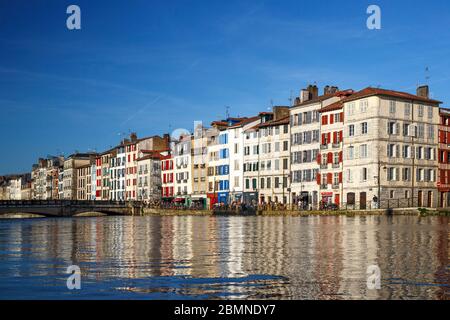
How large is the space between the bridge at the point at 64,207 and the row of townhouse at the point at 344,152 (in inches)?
729

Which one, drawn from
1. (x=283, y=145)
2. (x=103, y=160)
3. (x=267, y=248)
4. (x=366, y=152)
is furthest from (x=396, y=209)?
(x=103, y=160)

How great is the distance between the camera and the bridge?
96137mm

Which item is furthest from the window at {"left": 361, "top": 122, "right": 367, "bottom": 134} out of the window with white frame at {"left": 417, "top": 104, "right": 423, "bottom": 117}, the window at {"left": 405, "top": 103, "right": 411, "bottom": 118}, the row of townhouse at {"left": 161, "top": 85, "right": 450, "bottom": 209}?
the window with white frame at {"left": 417, "top": 104, "right": 423, "bottom": 117}

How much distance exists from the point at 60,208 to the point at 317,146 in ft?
141

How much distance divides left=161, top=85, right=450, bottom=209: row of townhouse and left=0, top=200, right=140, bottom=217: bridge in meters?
18.5

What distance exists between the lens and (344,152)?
276 feet

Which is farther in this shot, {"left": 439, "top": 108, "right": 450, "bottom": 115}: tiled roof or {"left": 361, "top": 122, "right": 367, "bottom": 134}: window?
{"left": 439, "top": 108, "right": 450, "bottom": 115}: tiled roof

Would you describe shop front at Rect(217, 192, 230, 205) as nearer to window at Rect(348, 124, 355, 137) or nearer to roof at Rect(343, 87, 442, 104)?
window at Rect(348, 124, 355, 137)

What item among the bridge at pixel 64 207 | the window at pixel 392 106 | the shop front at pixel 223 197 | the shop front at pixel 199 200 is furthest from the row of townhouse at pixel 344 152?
the bridge at pixel 64 207

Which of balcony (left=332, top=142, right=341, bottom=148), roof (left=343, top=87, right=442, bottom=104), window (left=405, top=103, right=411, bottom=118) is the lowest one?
balcony (left=332, top=142, right=341, bottom=148)

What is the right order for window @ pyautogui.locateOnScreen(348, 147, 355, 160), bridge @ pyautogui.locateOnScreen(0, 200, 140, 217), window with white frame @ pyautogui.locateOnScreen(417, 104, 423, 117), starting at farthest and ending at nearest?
bridge @ pyautogui.locateOnScreen(0, 200, 140, 217)
window with white frame @ pyautogui.locateOnScreen(417, 104, 423, 117)
window @ pyautogui.locateOnScreen(348, 147, 355, 160)

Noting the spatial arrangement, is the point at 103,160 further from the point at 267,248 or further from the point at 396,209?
the point at 267,248

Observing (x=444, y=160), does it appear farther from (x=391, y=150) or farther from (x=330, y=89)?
(x=330, y=89)

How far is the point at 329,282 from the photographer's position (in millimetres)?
14695
